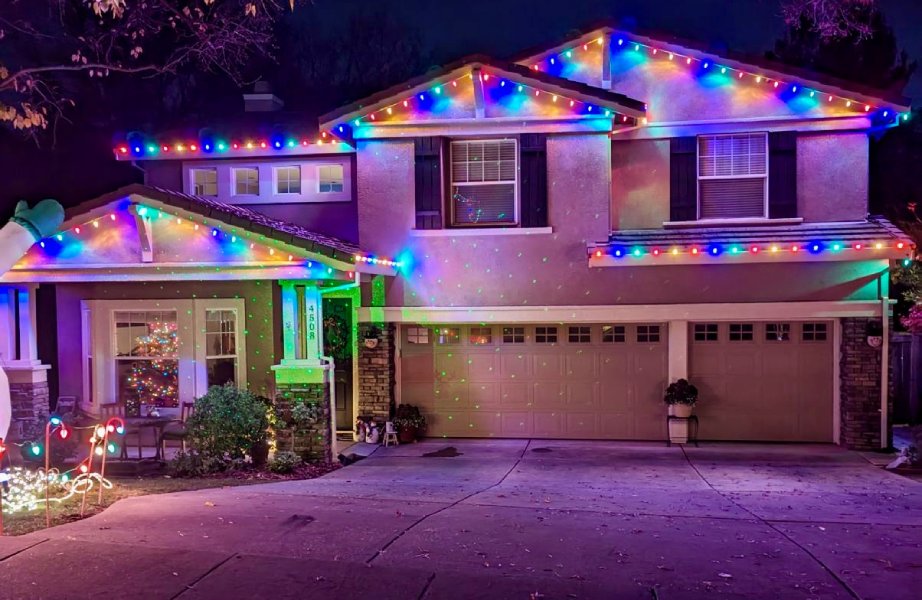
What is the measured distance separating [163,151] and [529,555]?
10425mm

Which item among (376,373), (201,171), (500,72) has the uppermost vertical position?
(500,72)

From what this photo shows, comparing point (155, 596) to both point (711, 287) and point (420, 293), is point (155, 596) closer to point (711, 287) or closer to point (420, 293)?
point (420, 293)

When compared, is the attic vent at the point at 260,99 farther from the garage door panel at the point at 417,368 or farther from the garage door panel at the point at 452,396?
the garage door panel at the point at 452,396

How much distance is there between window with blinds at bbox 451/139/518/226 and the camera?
12.2 metres

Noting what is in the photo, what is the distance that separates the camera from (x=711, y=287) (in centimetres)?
1192

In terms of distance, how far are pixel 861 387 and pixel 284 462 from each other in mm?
8831

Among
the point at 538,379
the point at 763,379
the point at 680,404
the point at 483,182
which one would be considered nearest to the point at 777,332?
the point at 763,379

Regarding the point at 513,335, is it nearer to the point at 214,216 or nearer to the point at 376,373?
the point at 376,373

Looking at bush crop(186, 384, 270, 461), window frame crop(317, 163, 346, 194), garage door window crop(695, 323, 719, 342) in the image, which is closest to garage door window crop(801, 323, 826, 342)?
garage door window crop(695, 323, 719, 342)

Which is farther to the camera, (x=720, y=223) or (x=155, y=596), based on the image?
(x=720, y=223)

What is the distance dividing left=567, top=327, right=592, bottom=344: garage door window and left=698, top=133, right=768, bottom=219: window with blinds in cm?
267

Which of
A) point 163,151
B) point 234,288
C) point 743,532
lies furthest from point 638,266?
point 163,151

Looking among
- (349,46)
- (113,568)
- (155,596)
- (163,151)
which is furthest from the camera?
(349,46)

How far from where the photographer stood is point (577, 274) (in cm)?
1207
